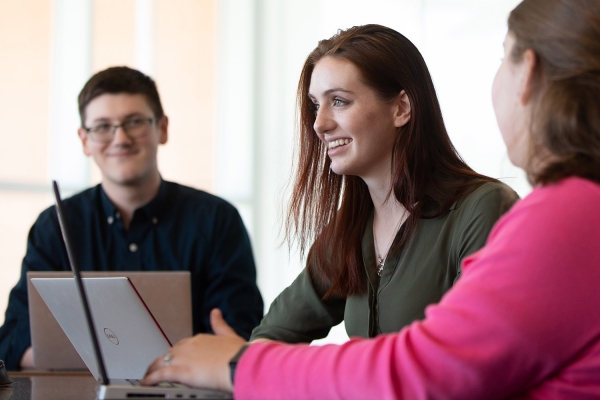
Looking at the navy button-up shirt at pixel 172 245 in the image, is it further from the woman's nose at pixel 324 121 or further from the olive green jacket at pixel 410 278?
the woman's nose at pixel 324 121

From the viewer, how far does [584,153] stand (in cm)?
80

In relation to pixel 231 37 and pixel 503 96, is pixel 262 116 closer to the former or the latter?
pixel 231 37

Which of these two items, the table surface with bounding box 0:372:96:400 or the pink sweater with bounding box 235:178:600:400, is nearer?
the pink sweater with bounding box 235:178:600:400

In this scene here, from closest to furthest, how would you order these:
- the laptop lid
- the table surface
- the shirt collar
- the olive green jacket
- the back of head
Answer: the back of head < the laptop lid < the table surface < the olive green jacket < the shirt collar

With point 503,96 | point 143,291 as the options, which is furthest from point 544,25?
point 143,291

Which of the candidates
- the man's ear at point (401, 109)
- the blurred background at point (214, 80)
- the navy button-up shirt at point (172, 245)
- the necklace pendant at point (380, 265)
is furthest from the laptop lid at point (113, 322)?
the blurred background at point (214, 80)

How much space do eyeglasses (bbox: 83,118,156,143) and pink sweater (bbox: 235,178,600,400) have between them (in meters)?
1.85

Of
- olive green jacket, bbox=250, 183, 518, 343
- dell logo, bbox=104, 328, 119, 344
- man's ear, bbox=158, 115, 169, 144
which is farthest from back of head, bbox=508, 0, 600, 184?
man's ear, bbox=158, 115, 169, 144

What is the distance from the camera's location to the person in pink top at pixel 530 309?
696mm

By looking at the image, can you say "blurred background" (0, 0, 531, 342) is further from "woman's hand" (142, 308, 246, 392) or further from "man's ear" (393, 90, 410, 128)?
"woman's hand" (142, 308, 246, 392)

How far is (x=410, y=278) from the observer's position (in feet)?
4.83

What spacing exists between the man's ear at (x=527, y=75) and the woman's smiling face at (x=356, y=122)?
0.74m

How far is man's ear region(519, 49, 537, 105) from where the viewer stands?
87 cm

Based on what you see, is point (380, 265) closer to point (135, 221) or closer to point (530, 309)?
point (530, 309)
